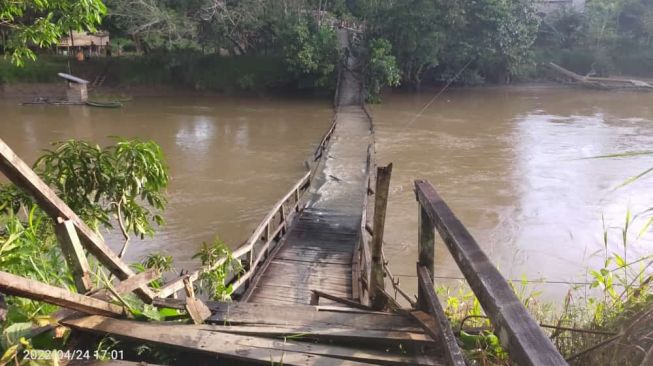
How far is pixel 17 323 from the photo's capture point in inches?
76.9

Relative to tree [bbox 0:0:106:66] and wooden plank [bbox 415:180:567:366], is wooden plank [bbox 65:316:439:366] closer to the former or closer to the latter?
wooden plank [bbox 415:180:567:366]

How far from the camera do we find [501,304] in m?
1.26

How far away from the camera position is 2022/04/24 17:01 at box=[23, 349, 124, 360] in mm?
1803

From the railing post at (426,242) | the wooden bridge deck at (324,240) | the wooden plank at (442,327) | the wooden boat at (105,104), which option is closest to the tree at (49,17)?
the wooden bridge deck at (324,240)

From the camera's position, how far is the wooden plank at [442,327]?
1623mm

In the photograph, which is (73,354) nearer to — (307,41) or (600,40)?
(307,41)

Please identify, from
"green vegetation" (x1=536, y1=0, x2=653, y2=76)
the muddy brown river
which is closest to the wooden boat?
the muddy brown river

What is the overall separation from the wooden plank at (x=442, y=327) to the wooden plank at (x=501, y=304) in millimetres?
314

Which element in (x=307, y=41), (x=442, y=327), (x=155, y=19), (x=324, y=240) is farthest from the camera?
(x=307, y=41)

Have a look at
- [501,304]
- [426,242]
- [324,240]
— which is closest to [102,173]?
[426,242]

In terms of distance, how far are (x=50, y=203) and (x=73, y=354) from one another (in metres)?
0.62

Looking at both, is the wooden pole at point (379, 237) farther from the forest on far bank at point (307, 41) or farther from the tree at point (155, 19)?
the tree at point (155, 19)

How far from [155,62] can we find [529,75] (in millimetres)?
19295

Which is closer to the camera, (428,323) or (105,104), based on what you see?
(428,323)
